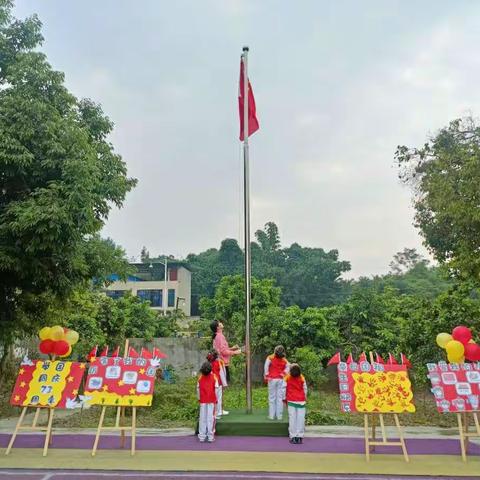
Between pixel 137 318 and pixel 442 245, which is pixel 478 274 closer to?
pixel 442 245

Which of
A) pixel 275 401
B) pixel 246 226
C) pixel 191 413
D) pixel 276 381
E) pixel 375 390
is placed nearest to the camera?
pixel 375 390

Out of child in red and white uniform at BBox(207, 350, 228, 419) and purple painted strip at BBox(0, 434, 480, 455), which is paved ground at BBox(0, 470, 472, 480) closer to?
purple painted strip at BBox(0, 434, 480, 455)

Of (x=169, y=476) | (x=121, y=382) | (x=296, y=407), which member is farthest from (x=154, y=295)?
(x=169, y=476)

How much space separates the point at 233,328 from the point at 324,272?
103ft

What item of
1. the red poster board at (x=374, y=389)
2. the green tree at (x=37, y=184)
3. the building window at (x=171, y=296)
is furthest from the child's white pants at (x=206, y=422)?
the building window at (x=171, y=296)

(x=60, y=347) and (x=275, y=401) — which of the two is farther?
(x=275, y=401)

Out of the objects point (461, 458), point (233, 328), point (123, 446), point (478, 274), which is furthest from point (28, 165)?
point (233, 328)

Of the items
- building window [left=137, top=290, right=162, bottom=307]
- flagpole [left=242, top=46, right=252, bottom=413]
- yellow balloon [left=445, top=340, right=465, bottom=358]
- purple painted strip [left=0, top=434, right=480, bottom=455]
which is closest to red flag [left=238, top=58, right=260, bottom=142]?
flagpole [left=242, top=46, right=252, bottom=413]

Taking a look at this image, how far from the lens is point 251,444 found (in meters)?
6.55

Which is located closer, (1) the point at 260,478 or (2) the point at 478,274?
(1) the point at 260,478

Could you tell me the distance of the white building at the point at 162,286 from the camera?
1598 inches

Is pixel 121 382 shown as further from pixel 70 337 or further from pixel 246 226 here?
pixel 246 226

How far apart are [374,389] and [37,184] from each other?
513cm

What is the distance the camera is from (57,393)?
6.13 meters
